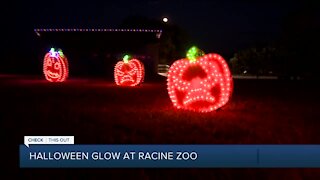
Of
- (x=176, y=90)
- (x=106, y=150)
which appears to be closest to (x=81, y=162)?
(x=106, y=150)

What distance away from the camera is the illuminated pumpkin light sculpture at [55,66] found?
28172mm

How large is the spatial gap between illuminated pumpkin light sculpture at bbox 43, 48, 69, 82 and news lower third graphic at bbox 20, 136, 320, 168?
21966 mm

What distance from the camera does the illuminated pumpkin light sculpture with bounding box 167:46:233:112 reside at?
43.4 ft

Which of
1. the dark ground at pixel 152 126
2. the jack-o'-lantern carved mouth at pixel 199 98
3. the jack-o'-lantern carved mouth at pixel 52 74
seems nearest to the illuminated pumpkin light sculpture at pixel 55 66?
the jack-o'-lantern carved mouth at pixel 52 74

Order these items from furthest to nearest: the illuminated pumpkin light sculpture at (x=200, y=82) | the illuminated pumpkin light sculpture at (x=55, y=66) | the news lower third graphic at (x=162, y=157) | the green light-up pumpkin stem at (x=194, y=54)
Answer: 1. the illuminated pumpkin light sculpture at (x=55, y=66)
2. the green light-up pumpkin stem at (x=194, y=54)
3. the illuminated pumpkin light sculpture at (x=200, y=82)
4. the news lower third graphic at (x=162, y=157)

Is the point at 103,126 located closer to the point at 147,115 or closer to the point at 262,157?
the point at 147,115

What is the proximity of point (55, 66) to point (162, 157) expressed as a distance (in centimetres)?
2262

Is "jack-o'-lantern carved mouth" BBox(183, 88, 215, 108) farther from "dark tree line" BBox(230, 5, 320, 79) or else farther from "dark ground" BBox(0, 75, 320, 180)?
"dark tree line" BBox(230, 5, 320, 79)

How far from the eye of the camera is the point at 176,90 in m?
14.1

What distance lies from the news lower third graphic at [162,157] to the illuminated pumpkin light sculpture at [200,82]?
6.69 meters

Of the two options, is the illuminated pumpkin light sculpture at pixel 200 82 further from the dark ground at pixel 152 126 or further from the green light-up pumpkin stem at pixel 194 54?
the dark ground at pixel 152 126

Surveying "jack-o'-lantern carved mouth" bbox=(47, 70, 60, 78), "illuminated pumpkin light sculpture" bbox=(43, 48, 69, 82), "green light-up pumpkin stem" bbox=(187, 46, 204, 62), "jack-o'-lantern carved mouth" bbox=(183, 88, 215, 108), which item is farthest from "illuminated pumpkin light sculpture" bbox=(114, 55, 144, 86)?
"jack-o'-lantern carved mouth" bbox=(183, 88, 215, 108)

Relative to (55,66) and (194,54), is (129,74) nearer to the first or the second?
(55,66)

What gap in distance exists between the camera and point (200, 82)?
13484 millimetres
